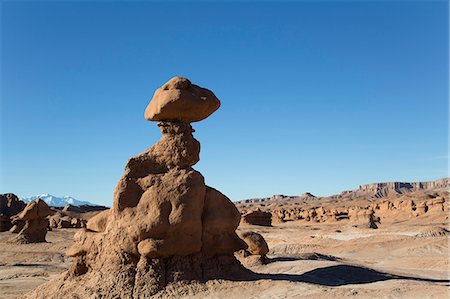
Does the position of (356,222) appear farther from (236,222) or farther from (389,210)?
(236,222)

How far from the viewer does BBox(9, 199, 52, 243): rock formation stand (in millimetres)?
25011

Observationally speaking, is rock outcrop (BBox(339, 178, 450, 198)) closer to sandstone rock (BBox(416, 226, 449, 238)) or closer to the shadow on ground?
sandstone rock (BBox(416, 226, 449, 238))

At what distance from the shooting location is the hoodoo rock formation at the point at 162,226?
969 cm

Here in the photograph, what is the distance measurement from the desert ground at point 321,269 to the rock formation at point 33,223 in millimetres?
996

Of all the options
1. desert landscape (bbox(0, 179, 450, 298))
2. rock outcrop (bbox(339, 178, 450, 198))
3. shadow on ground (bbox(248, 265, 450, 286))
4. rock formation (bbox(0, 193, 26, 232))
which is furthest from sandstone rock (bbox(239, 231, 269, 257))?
rock outcrop (bbox(339, 178, 450, 198))

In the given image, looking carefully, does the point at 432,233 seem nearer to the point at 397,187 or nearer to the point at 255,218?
the point at 255,218

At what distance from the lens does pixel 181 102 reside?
35.7 feet

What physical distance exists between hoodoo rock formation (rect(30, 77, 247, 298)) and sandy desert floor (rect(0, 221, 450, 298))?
2.08 feet

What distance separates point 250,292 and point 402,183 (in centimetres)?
15614

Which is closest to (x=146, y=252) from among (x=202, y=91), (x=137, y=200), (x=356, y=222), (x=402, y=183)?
(x=137, y=200)

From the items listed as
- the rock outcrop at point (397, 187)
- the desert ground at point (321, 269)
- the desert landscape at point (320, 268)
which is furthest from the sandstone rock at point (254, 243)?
the rock outcrop at point (397, 187)

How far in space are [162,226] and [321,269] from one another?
206 inches

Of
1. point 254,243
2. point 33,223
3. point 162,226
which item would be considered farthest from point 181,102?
point 33,223

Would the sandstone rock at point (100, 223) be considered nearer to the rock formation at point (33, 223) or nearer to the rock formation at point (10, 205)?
the rock formation at point (33, 223)
